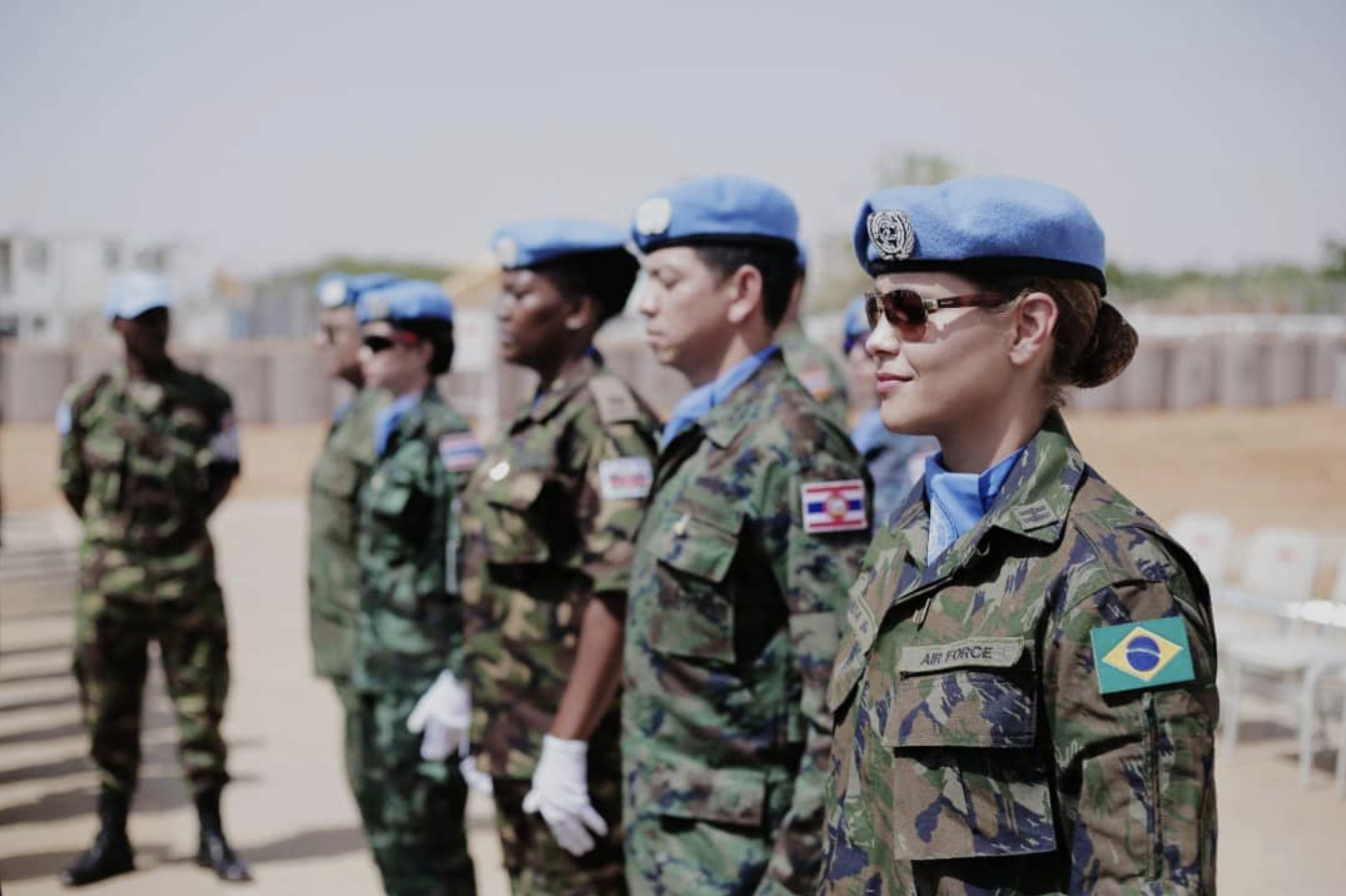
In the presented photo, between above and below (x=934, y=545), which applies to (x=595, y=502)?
below

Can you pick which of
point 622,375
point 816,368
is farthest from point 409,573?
point 622,375

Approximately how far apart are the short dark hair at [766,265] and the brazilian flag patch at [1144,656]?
1.51 metres

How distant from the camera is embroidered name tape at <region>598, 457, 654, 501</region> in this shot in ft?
10.7

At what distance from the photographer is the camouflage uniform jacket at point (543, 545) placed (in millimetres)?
3279

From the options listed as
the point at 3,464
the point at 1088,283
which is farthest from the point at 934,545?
the point at 3,464

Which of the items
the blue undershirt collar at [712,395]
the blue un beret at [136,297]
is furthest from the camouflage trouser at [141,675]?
the blue undershirt collar at [712,395]

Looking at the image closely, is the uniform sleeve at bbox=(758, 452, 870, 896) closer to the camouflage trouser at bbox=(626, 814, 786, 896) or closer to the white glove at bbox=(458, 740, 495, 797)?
the camouflage trouser at bbox=(626, 814, 786, 896)

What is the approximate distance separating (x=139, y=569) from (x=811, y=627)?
3.50m

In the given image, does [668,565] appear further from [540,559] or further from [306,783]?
[306,783]

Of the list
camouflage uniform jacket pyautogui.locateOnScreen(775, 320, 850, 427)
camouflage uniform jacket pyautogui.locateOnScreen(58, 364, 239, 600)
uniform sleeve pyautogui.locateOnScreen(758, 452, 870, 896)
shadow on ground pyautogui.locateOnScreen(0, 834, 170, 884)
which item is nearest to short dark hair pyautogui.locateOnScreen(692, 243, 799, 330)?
uniform sleeve pyautogui.locateOnScreen(758, 452, 870, 896)

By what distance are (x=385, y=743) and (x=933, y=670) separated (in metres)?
2.77

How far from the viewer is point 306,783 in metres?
6.15

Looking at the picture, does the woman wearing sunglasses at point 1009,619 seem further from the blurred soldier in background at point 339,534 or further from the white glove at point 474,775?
the blurred soldier in background at point 339,534

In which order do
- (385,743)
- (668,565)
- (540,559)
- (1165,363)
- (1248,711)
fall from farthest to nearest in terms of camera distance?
(1165,363) < (1248,711) < (385,743) < (540,559) < (668,565)
